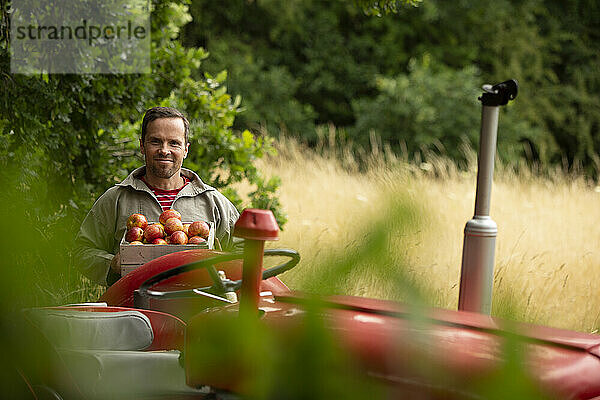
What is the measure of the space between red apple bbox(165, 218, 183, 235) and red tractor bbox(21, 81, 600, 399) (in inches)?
23.7

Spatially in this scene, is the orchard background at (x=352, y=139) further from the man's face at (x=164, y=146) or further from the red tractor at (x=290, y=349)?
the man's face at (x=164, y=146)

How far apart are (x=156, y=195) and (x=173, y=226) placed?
0.47 meters

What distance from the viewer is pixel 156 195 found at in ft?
9.78

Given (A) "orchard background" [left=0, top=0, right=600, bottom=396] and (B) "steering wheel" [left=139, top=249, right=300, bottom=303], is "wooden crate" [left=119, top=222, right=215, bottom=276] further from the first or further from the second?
(B) "steering wheel" [left=139, top=249, right=300, bottom=303]

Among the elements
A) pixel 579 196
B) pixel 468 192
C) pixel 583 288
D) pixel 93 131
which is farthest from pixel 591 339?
pixel 579 196

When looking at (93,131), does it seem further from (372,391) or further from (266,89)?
(266,89)

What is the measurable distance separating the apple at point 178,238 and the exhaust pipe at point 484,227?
143 centimetres

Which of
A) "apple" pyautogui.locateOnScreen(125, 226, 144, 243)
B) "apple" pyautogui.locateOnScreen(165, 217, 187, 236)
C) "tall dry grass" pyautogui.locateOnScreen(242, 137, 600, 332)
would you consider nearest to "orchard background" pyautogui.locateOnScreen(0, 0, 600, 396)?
"tall dry grass" pyautogui.locateOnScreen(242, 137, 600, 332)

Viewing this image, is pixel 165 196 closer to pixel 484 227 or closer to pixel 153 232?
pixel 153 232

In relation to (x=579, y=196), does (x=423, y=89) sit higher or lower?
higher

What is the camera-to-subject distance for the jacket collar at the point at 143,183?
9.58ft

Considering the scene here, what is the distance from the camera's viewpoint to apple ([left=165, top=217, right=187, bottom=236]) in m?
2.54

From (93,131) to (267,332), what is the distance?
4625 millimetres

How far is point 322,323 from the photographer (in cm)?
59
